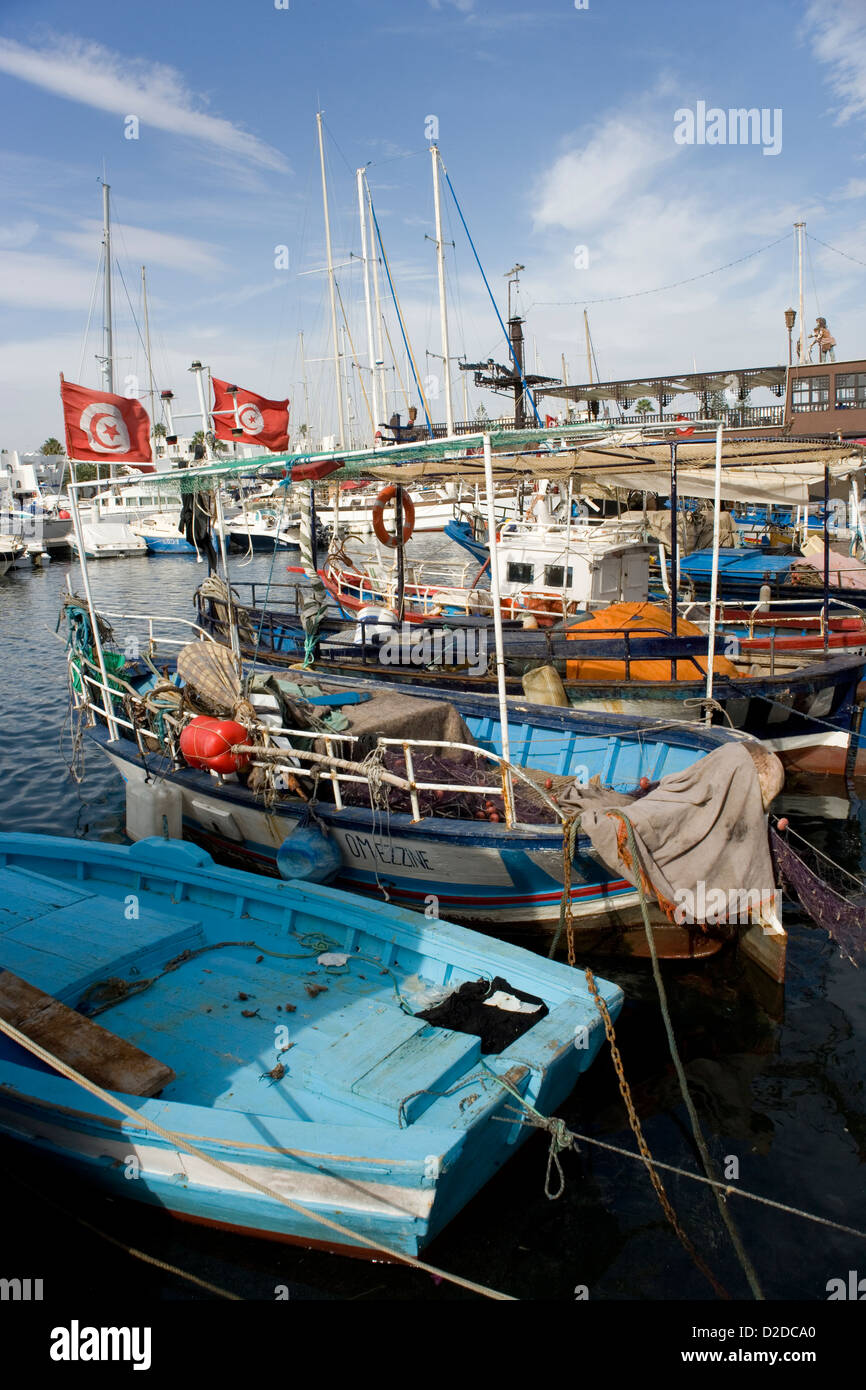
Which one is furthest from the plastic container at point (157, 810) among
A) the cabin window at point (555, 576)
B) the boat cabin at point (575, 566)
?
the cabin window at point (555, 576)

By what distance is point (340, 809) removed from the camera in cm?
862

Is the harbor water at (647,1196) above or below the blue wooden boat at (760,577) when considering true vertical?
below

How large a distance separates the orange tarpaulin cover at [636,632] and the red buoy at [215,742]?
5962 millimetres

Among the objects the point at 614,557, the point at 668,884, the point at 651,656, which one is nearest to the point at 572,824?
the point at 668,884

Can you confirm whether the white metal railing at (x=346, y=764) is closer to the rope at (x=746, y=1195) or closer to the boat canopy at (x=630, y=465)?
the rope at (x=746, y=1195)

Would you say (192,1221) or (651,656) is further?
(651,656)

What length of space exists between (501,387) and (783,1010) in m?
29.5

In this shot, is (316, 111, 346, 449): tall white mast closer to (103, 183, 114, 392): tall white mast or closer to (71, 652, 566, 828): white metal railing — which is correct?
(103, 183, 114, 392): tall white mast

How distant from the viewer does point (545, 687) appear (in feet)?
41.7

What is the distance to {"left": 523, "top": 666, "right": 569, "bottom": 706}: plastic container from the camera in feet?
41.6

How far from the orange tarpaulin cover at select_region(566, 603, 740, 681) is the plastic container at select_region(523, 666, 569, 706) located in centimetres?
50

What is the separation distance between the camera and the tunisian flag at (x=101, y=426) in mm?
7824

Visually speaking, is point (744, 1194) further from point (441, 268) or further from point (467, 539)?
point (441, 268)
